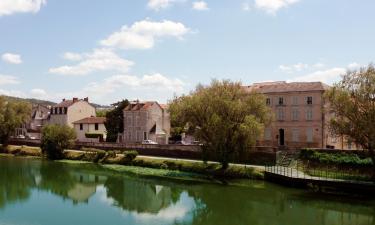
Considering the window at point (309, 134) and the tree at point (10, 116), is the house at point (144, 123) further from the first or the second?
the window at point (309, 134)

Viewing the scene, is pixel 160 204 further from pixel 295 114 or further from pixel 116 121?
pixel 116 121

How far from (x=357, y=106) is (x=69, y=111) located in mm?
59665

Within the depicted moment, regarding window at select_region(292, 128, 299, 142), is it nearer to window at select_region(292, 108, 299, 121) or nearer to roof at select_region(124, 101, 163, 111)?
window at select_region(292, 108, 299, 121)

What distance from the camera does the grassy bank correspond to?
141 ft

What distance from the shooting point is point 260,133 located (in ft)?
139

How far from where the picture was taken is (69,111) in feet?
273

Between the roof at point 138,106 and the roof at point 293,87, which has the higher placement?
the roof at point 293,87

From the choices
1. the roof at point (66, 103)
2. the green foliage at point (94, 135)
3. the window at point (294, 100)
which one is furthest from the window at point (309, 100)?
the roof at point (66, 103)

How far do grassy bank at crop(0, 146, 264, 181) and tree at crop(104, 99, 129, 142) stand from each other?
10.2 meters

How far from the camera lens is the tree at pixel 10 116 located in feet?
234

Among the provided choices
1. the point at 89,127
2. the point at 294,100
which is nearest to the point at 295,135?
the point at 294,100

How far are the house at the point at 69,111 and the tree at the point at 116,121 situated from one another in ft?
44.2

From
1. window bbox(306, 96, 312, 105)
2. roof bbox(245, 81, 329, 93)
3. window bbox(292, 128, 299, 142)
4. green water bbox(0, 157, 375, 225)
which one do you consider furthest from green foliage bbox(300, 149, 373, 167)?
roof bbox(245, 81, 329, 93)

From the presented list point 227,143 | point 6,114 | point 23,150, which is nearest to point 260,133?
point 227,143
